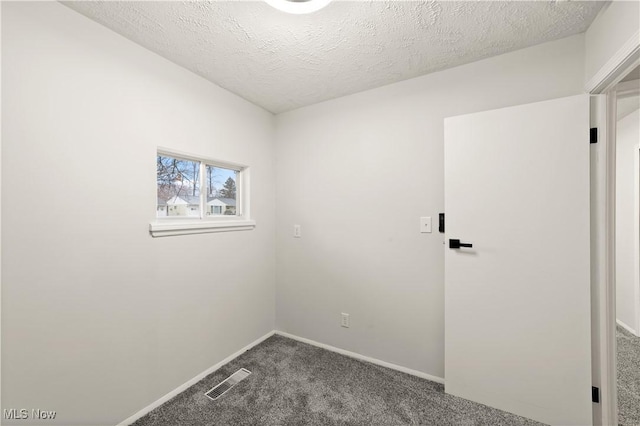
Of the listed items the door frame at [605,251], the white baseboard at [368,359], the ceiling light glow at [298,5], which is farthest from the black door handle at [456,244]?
the ceiling light glow at [298,5]

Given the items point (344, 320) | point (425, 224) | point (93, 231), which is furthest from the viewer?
point (344, 320)

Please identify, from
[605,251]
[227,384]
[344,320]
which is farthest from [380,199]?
[227,384]

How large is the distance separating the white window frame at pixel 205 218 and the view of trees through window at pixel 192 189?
0.07 feet

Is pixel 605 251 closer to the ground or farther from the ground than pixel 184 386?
farther from the ground

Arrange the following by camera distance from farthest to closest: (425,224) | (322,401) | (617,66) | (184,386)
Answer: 1. (425,224)
2. (184,386)
3. (322,401)
4. (617,66)

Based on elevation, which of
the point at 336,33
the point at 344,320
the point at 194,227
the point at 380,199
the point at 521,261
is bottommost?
the point at 344,320

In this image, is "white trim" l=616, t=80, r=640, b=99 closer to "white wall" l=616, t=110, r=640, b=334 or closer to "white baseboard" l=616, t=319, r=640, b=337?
"white wall" l=616, t=110, r=640, b=334

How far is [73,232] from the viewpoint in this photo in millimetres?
1360

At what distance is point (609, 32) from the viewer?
4.30 feet

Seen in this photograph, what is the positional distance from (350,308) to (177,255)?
1.52 metres

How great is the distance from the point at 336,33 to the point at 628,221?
364 centimetres

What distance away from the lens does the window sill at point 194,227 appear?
5.66ft

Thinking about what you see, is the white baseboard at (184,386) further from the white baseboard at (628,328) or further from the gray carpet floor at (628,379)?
the white baseboard at (628,328)

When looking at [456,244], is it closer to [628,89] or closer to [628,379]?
[628,89]
